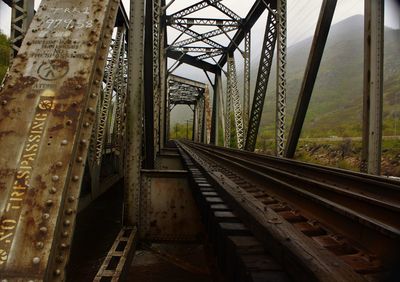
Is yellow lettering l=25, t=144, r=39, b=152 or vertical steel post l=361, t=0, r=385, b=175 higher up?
vertical steel post l=361, t=0, r=385, b=175

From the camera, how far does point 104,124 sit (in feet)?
24.0

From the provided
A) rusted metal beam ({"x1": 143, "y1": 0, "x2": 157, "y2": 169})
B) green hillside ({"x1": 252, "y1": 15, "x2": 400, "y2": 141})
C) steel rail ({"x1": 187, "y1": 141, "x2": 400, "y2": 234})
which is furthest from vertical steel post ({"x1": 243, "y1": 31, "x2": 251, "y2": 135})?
green hillside ({"x1": 252, "y1": 15, "x2": 400, "y2": 141})

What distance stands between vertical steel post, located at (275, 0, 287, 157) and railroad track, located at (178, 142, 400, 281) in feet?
14.1

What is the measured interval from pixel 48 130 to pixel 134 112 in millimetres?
2179

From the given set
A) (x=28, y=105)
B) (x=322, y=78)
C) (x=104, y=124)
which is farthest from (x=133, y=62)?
(x=322, y=78)

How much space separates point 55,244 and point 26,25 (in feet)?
9.30

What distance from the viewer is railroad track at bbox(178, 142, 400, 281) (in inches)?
59.4

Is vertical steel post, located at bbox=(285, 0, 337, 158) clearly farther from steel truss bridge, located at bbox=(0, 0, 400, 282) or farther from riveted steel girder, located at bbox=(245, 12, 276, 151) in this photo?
riveted steel girder, located at bbox=(245, 12, 276, 151)

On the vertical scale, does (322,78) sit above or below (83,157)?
above

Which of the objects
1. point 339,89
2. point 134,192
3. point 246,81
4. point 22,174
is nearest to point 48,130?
point 22,174

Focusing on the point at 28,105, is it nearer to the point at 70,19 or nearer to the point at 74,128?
the point at 74,128

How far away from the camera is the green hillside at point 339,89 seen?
52000 millimetres

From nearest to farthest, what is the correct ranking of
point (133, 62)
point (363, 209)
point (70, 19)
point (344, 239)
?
point (344, 239), point (70, 19), point (363, 209), point (133, 62)

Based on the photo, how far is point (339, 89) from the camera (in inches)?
4476
